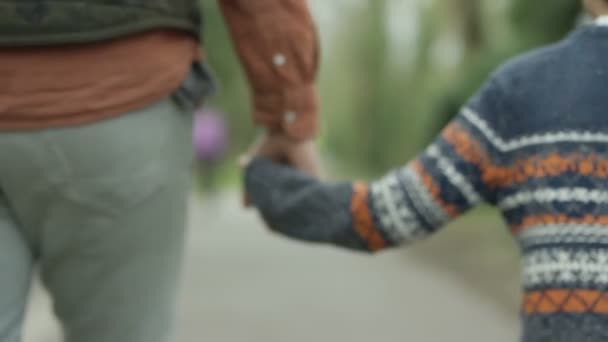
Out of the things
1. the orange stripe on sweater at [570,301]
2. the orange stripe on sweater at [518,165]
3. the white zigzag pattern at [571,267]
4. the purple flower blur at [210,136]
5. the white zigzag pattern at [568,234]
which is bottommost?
the purple flower blur at [210,136]

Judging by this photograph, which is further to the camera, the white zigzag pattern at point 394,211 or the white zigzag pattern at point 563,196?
the white zigzag pattern at point 394,211

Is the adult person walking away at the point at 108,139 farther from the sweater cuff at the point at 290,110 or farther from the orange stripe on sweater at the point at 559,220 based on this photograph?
the orange stripe on sweater at the point at 559,220

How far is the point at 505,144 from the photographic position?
4.64ft

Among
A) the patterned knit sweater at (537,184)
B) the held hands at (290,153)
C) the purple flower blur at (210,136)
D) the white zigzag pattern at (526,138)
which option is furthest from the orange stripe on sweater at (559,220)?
the purple flower blur at (210,136)

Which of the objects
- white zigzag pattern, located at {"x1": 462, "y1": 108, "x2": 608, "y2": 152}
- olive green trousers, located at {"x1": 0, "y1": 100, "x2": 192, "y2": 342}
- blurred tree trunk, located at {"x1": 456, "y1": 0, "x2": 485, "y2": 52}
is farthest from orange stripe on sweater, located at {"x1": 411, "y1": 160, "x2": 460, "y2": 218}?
blurred tree trunk, located at {"x1": 456, "y1": 0, "x2": 485, "y2": 52}

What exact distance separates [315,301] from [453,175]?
2850mm

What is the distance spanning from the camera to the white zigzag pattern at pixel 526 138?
1.35m

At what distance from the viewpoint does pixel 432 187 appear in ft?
4.81

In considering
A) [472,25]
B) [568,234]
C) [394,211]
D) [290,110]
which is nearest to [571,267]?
[568,234]

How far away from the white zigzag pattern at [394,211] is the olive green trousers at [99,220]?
296mm

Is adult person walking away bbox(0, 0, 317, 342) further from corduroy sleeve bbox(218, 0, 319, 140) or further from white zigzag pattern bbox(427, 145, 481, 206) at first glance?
white zigzag pattern bbox(427, 145, 481, 206)

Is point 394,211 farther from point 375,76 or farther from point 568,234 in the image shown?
point 375,76

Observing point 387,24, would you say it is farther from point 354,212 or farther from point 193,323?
point 354,212

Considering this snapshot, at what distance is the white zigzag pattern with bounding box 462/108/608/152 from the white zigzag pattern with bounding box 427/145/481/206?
69 millimetres
